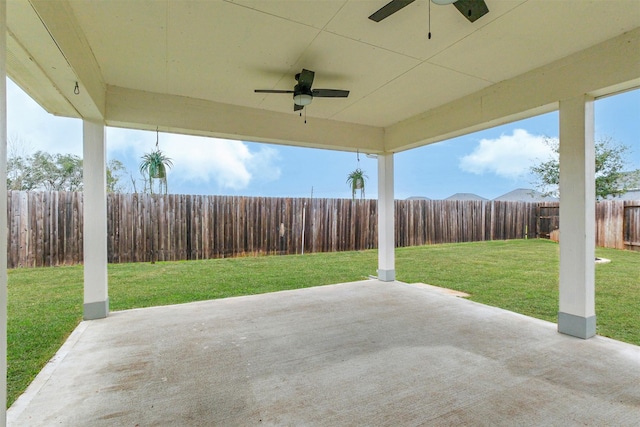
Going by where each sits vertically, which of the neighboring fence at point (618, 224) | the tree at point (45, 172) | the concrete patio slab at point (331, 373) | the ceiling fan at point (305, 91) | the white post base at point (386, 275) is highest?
the ceiling fan at point (305, 91)

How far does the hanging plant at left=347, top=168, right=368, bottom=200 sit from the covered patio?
15.6 ft

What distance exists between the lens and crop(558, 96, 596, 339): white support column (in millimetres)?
2934

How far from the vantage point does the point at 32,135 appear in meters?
5.77

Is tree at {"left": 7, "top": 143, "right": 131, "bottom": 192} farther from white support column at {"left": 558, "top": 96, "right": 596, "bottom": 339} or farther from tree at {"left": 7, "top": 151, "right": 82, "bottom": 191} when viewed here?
white support column at {"left": 558, "top": 96, "right": 596, "bottom": 339}

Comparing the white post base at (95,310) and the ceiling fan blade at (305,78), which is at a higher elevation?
the ceiling fan blade at (305,78)

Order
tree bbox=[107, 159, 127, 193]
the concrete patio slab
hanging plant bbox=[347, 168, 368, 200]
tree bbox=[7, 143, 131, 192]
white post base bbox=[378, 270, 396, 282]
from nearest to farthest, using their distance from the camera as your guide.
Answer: the concrete patio slab
white post base bbox=[378, 270, 396, 282]
tree bbox=[7, 143, 131, 192]
tree bbox=[107, 159, 127, 193]
hanging plant bbox=[347, 168, 368, 200]

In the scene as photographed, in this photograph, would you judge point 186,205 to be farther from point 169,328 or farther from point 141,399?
point 141,399

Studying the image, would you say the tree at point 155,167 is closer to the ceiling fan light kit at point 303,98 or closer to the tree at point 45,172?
the tree at point 45,172

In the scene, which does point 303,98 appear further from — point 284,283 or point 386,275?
point 386,275

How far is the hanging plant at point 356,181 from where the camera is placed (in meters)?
9.09

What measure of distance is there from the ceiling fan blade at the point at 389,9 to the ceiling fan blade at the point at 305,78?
1015mm

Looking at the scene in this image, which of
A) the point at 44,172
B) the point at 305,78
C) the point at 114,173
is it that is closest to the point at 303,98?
the point at 305,78

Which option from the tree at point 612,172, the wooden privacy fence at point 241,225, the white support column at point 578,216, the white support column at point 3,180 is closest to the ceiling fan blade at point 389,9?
the white support column at point 3,180

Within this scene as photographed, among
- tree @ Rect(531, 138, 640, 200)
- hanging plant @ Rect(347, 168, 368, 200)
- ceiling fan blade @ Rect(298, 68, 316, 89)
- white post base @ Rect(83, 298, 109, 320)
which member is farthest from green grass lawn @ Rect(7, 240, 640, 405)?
ceiling fan blade @ Rect(298, 68, 316, 89)
